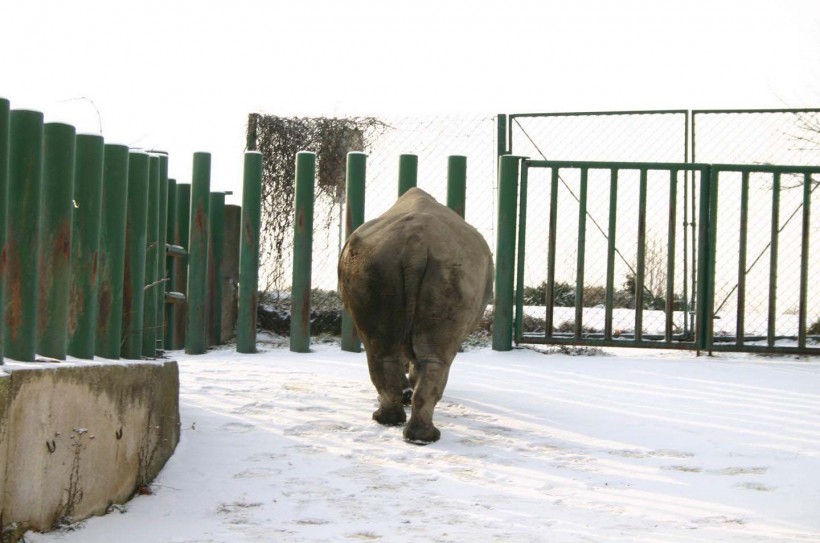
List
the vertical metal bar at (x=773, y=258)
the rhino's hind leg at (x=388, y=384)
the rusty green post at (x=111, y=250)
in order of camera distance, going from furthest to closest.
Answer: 1. the vertical metal bar at (x=773, y=258)
2. the rhino's hind leg at (x=388, y=384)
3. the rusty green post at (x=111, y=250)

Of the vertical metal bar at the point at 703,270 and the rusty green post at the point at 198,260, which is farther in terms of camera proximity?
the vertical metal bar at the point at 703,270

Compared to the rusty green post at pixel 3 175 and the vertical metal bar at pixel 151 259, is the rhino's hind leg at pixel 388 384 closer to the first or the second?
the vertical metal bar at pixel 151 259

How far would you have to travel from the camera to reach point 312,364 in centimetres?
983

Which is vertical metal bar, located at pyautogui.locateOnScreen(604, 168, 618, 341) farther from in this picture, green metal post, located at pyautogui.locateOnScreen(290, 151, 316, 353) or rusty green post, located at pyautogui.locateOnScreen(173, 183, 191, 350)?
rusty green post, located at pyautogui.locateOnScreen(173, 183, 191, 350)

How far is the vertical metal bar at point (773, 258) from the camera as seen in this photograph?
10.8 metres

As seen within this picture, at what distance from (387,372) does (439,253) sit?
Result: 0.80 metres

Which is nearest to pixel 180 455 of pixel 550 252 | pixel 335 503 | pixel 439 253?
pixel 335 503

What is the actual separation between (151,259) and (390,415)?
1849 millimetres

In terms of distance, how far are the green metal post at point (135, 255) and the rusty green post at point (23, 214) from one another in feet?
4.00

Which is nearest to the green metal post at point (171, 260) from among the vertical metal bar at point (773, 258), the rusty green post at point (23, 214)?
the vertical metal bar at point (773, 258)

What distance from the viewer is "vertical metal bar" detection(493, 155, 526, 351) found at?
37.0 feet

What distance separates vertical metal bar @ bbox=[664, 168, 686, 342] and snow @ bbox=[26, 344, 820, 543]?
145 centimetres

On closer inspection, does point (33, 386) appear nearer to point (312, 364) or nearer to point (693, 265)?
point (312, 364)

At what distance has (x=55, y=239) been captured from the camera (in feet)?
16.3
